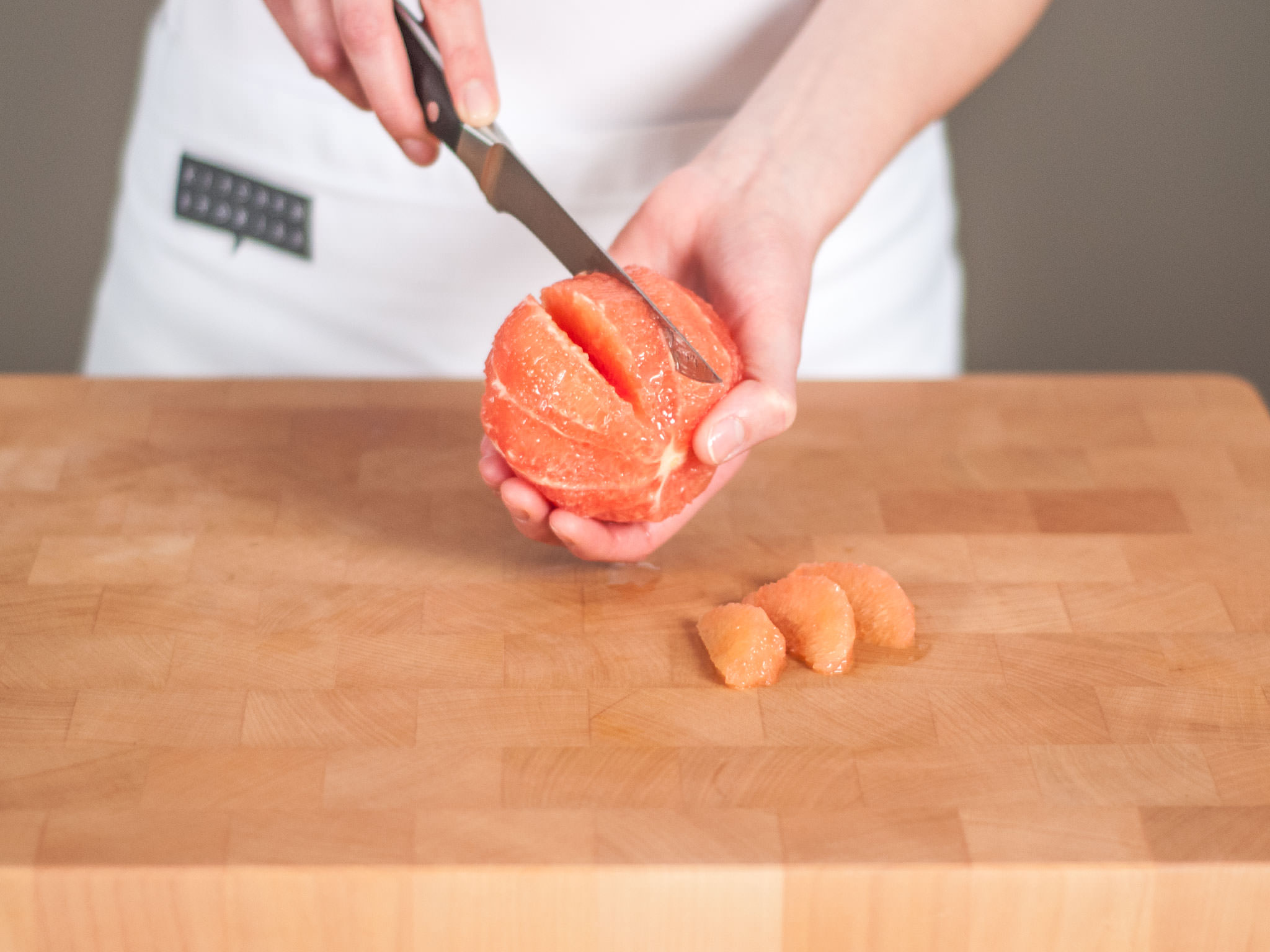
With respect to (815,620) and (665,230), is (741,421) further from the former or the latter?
(665,230)

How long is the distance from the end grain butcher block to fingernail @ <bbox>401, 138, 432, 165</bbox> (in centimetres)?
49

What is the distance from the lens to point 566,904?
161cm

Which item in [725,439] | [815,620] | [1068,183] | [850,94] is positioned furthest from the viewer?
[1068,183]

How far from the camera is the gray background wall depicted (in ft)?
16.0

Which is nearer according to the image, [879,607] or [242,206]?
[879,607]

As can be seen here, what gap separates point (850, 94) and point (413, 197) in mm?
923

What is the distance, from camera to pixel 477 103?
1.93 meters

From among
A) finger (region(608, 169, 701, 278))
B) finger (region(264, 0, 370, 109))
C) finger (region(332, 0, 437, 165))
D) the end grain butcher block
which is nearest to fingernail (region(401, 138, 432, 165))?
finger (region(332, 0, 437, 165))

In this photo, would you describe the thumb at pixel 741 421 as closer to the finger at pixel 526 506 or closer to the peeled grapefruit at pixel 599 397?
the peeled grapefruit at pixel 599 397

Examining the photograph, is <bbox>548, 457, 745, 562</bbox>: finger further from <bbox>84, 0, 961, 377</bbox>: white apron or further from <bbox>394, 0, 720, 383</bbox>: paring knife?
<bbox>84, 0, 961, 377</bbox>: white apron

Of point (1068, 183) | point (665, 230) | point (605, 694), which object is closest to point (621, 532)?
point (605, 694)

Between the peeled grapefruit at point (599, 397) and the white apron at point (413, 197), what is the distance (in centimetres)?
84

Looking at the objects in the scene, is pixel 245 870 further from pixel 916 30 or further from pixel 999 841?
pixel 916 30

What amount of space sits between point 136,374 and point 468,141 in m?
1.24
